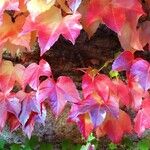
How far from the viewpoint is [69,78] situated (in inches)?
43.0

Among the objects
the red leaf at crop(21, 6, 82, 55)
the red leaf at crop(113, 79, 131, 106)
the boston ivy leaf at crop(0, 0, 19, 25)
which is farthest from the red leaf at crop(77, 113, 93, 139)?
the boston ivy leaf at crop(0, 0, 19, 25)

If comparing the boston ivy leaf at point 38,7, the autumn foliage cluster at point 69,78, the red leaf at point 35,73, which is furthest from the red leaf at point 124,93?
the boston ivy leaf at point 38,7

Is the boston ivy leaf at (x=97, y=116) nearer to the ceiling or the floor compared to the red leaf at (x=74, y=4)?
nearer to the floor

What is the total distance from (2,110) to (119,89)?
347mm

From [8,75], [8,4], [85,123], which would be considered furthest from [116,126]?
[8,4]

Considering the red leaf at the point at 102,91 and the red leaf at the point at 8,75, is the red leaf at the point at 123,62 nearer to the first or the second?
the red leaf at the point at 102,91

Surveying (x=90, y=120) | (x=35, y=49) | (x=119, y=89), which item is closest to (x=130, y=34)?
(x=119, y=89)

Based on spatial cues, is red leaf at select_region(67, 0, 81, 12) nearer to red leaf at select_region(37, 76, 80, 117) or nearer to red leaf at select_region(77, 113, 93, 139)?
red leaf at select_region(37, 76, 80, 117)

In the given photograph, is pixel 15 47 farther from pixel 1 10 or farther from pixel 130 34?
pixel 130 34

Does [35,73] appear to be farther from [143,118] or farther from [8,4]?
[143,118]

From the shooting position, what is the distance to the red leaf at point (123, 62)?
107 cm

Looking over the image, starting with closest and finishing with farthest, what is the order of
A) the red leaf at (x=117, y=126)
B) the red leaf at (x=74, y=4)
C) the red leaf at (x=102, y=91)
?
1. the red leaf at (x=74, y=4)
2. the red leaf at (x=102, y=91)
3. the red leaf at (x=117, y=126)

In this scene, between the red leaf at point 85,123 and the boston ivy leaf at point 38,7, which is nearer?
the boston ivy leaf at point 38,7

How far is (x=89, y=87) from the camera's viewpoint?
1.08 m
